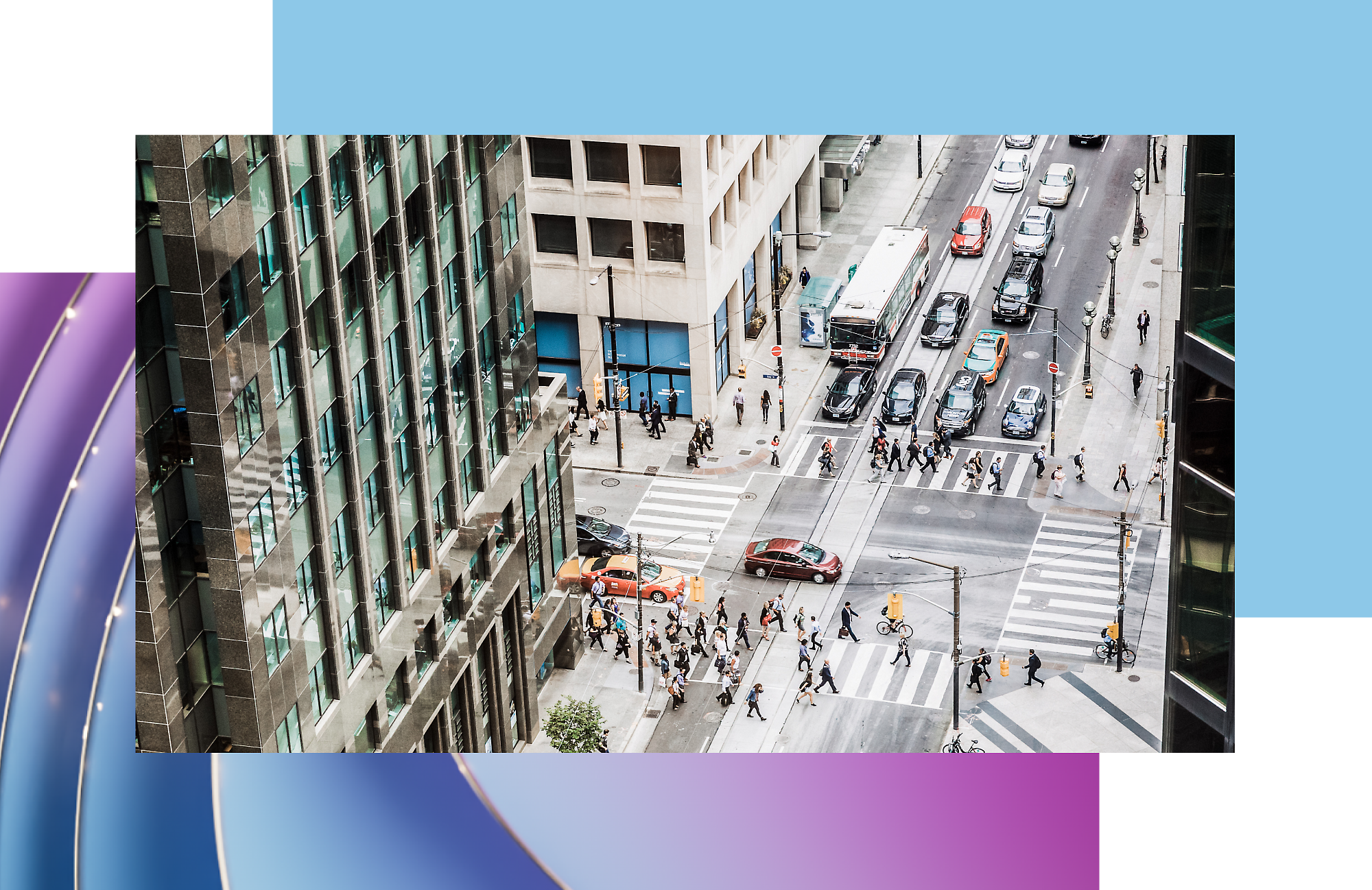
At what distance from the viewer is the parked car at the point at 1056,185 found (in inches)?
2446

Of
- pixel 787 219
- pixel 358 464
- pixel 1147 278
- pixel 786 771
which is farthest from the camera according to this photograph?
pixel 787 219

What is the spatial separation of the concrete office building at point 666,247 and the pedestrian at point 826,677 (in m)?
10.3

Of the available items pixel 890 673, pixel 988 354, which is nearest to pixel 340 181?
pixel 890 673

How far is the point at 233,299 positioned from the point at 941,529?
22.7 m

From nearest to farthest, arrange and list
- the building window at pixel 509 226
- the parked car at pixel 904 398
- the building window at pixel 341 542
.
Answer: the building window at pixel 341 542, the building window at pixel 509 226, the parked car at pixel 904 398

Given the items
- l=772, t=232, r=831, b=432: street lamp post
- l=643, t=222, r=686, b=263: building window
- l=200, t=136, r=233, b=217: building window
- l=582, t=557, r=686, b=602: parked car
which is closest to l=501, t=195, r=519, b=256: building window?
l=582, t=557, r=686, b=602: parked car

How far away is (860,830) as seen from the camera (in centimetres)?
4688

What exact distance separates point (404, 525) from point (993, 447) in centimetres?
1776

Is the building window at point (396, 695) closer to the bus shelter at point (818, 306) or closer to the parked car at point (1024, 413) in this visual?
the bus shelter at point (818, 306)

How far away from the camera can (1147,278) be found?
60375mm

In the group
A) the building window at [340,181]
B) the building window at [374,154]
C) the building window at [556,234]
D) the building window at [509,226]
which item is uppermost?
the building window at [556,234]

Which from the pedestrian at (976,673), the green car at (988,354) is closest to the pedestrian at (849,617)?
the pedestrian at (976,673)

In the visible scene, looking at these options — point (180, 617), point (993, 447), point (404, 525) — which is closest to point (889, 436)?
point (993, 447)
